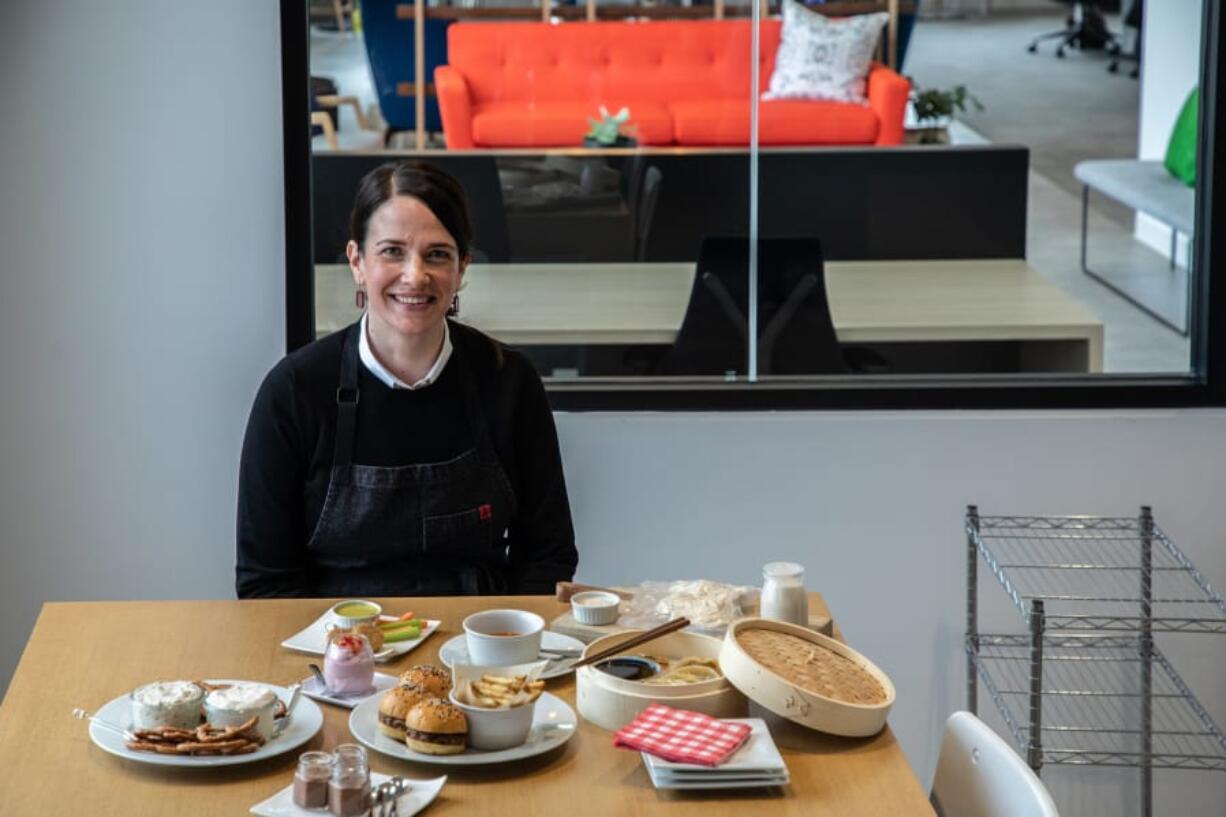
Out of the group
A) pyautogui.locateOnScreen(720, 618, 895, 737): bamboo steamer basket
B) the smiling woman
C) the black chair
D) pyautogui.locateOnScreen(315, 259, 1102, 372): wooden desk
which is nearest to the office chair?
pyautogui.locateOnScreen(315, 259, 1102, 372): wooden desk

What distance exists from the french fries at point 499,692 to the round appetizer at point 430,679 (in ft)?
0.19

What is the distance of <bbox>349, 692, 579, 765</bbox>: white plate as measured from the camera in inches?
76.8

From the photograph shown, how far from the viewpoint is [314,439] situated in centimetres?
272

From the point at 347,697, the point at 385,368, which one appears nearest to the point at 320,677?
the point at 347,697

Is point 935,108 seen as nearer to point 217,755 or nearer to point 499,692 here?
point 499,692

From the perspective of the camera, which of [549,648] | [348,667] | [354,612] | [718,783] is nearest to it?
[718,783]

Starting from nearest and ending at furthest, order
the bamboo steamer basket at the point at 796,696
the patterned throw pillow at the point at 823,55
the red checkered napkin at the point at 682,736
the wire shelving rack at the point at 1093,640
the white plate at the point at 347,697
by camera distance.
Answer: the red checkered napkin at the point at 682,736 → the bamboo steamer basket at the point at 796,696 → the white plate at the point at 347,697 → the patterned throw pillow at the point at 823,55 → the wire shelving rack at the point at 1093,640

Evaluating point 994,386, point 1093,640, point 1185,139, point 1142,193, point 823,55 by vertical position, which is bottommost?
point 1093,640

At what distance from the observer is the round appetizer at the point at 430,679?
2064 millimetres

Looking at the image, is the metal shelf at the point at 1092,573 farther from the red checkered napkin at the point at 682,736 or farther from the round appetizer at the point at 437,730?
the round appetizer at the point at 437,730

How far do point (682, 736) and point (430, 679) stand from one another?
0.32 m

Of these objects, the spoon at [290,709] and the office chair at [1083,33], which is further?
the office chair at [1083,33]

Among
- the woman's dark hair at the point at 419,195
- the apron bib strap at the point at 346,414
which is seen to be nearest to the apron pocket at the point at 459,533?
the apron bib strap at the point at 346,414

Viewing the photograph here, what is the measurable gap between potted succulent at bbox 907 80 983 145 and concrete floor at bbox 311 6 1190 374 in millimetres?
18
